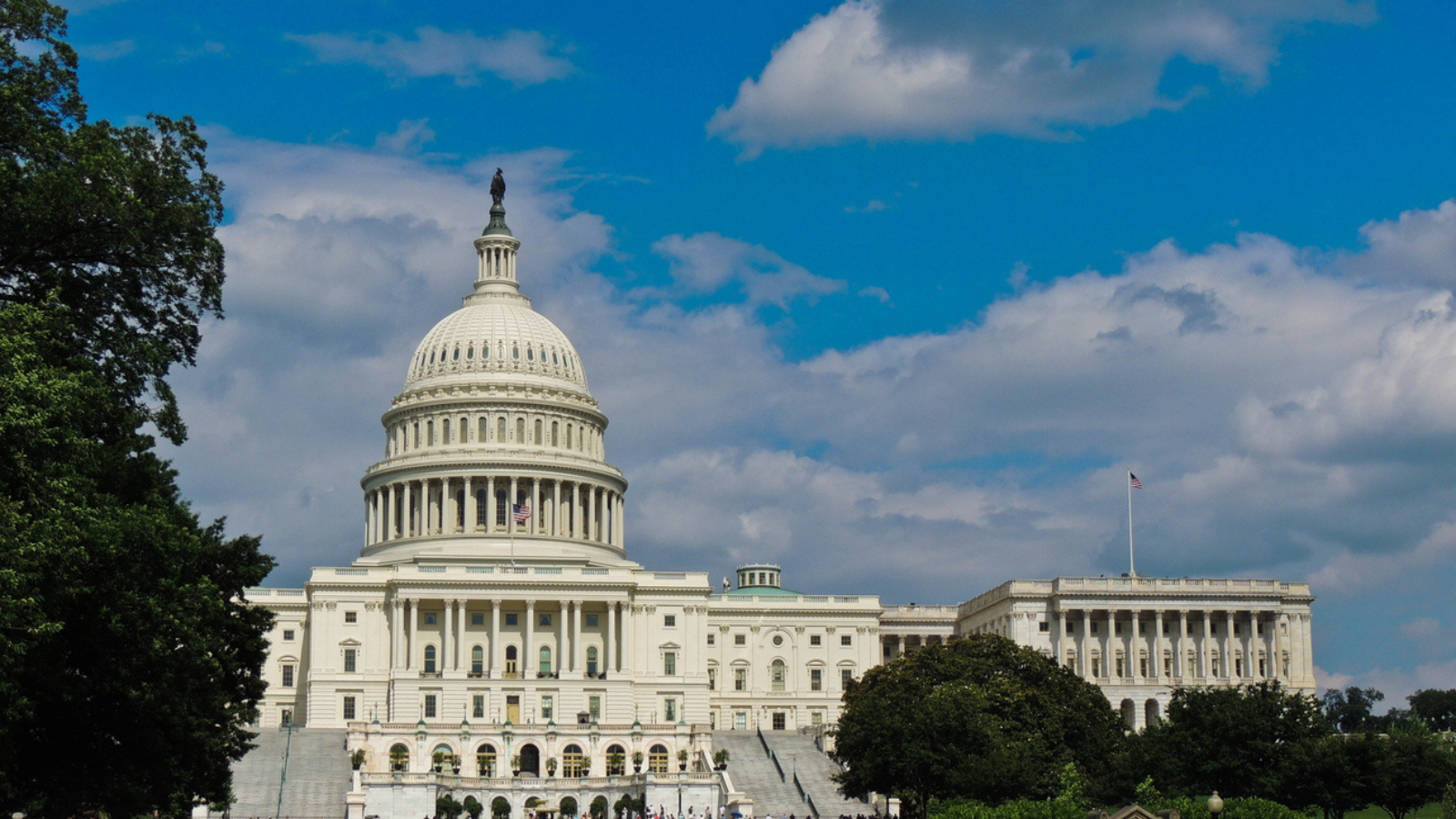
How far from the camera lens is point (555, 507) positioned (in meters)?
154

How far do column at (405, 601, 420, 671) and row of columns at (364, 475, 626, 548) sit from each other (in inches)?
529

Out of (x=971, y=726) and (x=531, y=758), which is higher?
(x=971, y=726)

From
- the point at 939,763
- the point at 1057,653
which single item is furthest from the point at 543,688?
the point at 939,763

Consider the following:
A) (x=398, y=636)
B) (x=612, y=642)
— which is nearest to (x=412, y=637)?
(x=398, y=636)

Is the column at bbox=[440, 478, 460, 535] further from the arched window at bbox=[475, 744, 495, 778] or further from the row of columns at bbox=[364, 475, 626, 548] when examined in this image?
the arched window at bbox=[475, 744, 495, 778]

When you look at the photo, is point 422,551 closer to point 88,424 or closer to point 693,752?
point 693,752

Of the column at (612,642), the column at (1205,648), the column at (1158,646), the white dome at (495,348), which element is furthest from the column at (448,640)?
the column at (1205,648)

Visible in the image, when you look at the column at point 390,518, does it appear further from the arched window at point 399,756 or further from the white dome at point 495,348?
the arched window at point 399,756

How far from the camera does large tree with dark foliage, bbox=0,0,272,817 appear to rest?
41.9 m

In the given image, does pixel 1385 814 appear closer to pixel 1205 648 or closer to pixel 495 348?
pixel 1205 648

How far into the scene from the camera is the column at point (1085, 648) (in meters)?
146

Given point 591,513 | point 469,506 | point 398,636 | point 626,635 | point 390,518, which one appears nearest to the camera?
point 398,636

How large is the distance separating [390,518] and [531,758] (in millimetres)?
39502

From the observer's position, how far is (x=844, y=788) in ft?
319
